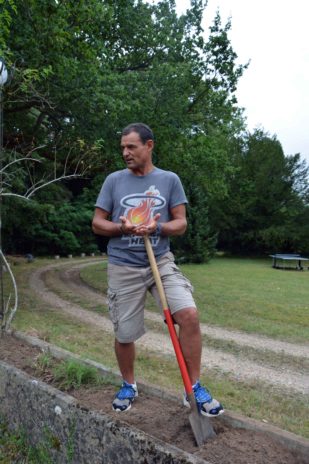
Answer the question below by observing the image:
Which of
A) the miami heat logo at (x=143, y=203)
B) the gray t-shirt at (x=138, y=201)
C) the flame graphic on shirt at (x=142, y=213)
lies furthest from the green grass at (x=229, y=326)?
the flame graphic on shirt at (x=142, y=213)

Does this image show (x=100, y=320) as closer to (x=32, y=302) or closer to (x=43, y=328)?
(x=43, y=328)

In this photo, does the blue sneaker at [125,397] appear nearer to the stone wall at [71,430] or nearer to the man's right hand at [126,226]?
the stone wall at [71,430]

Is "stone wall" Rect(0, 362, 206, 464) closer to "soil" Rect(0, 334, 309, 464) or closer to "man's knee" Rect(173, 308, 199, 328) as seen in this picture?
"soil" Rect(0, 334, 309, 464)

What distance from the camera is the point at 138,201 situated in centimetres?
309

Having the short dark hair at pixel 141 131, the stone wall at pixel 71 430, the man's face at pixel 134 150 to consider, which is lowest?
the stone wall at pixel 71 430

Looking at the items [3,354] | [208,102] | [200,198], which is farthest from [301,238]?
[3,354]

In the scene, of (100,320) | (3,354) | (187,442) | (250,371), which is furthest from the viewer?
(100,320)

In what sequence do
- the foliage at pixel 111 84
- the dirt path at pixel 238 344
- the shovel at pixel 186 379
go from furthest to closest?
the foliage at pixel 111 84, the dirt path at pixel 238 344, the shovel at pixel 186 379

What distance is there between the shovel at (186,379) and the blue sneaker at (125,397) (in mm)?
532

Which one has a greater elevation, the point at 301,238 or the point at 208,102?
the point at 208,102

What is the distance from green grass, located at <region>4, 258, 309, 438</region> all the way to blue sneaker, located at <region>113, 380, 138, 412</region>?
0.99m

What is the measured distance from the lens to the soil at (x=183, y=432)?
2465 mm

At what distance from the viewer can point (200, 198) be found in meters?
23.5

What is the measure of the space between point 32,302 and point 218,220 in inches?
935
